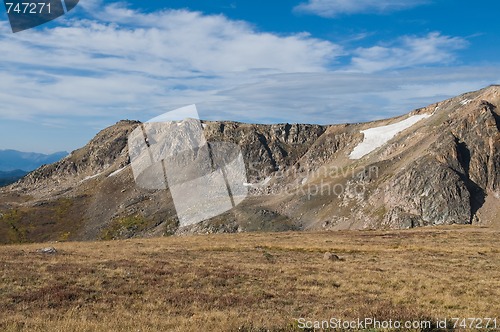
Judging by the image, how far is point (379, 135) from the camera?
150 m

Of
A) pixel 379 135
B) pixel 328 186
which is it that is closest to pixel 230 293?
pixel 328 186

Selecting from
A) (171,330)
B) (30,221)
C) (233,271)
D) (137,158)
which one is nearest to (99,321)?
(171,330)

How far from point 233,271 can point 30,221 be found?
145 meters

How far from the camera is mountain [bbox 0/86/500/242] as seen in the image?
333 feet

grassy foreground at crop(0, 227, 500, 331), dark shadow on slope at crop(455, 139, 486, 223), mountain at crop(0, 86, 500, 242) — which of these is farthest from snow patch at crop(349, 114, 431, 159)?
grassy foreground at crop(0, 227, 500, 331)

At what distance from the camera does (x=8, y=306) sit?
15.9 metres

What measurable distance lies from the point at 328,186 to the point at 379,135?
41.0 m

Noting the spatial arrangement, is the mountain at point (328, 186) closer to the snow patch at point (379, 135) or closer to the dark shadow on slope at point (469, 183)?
the dark shadow on slope at point (469, 183)

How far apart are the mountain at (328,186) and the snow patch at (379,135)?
0.56 m

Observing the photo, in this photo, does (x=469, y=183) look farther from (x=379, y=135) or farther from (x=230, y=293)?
(x=230, y=293)

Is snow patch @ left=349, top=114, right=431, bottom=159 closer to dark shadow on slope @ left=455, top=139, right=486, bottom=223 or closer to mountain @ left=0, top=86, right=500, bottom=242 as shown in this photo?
mountain @ left=0, top=86, right=500, bottom=242

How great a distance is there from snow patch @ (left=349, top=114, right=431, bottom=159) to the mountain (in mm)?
563

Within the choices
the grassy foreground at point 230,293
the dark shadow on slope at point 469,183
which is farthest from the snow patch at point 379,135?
the grassy foreground at point 230,293

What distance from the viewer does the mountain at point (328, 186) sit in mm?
101375
